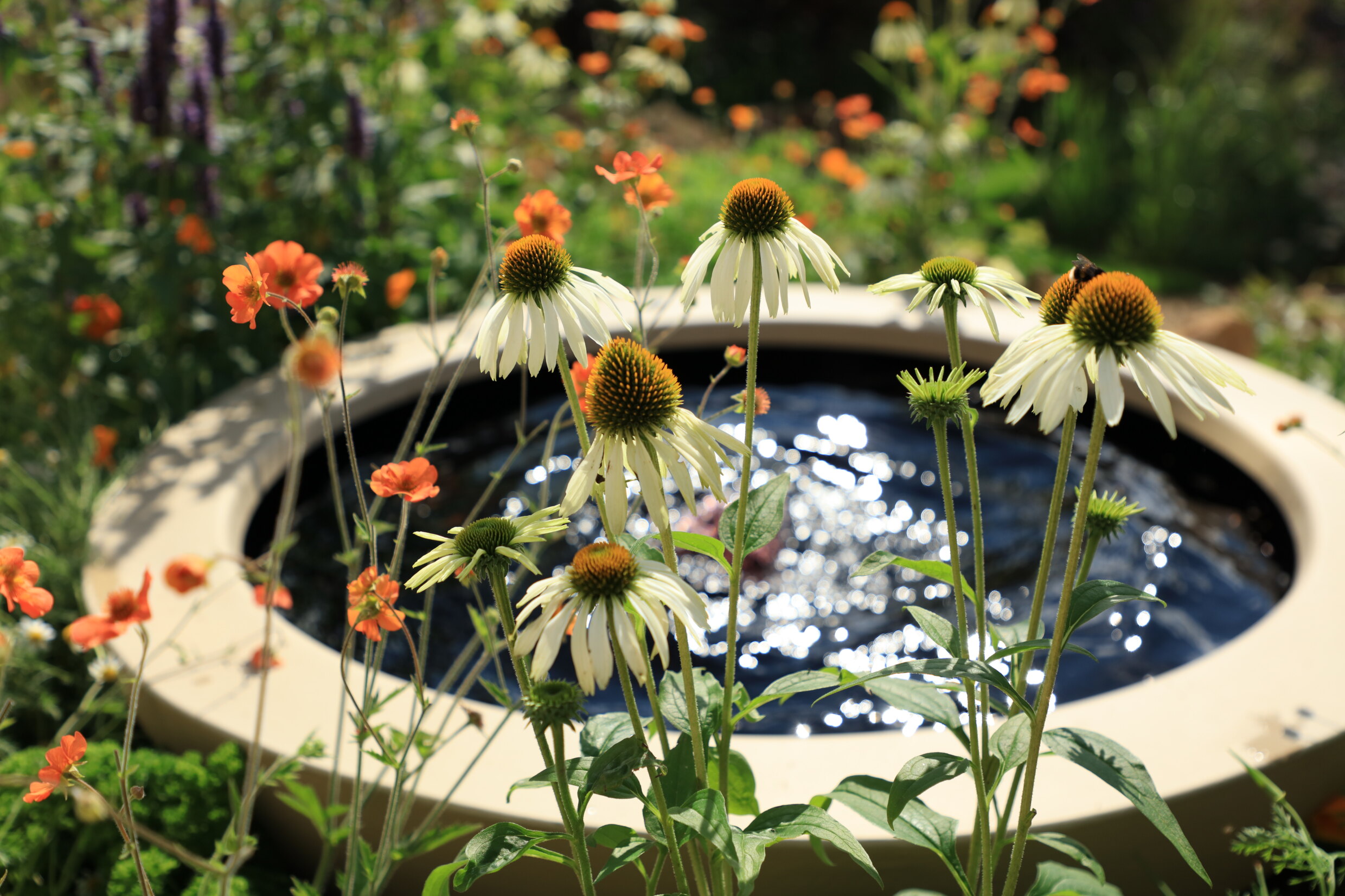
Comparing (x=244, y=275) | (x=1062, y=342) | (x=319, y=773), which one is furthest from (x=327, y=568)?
(x=1062, y=342)

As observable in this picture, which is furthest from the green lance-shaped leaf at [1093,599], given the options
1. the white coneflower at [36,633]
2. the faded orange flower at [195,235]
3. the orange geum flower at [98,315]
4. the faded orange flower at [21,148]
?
the faded orange flower at [21,148]

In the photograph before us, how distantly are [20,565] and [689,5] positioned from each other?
756 cm

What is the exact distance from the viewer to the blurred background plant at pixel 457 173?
2.69m

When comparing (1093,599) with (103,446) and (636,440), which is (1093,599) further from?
(103,446)

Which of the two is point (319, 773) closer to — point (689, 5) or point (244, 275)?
point (244, 275)

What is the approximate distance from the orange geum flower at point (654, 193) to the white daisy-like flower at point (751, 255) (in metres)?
0.33

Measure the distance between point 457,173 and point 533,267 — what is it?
2930mm

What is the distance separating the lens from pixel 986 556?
97.0 inches

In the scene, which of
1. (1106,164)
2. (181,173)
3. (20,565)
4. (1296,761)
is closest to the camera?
(20,565)

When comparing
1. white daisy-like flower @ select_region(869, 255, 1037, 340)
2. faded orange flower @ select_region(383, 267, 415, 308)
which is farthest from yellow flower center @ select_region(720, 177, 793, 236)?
faded orange flower @ select_region(383, 267, 415, 308)

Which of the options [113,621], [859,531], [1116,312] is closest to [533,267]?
[1116,312]

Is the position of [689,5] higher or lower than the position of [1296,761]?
higher

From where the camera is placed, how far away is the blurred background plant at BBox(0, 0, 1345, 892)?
2686 millimetres

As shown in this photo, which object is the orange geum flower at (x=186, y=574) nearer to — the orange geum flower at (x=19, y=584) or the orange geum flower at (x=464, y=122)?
the orange geum flower at (x=19, y=584)
